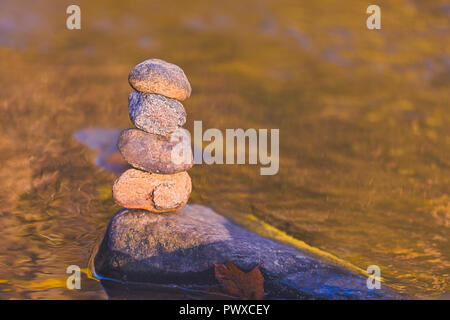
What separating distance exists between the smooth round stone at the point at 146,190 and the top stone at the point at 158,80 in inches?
37.6

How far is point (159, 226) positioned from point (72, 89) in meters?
6.79

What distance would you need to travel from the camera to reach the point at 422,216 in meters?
7.13

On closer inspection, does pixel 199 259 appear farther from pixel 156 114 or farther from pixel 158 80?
pixel 158 80

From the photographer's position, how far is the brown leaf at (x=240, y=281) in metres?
4.73

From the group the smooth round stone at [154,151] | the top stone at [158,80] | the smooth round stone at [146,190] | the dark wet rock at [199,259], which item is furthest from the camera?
the smooth round stone at [146,190]

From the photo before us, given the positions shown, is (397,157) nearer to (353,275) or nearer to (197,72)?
(353,275)

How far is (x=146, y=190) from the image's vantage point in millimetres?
5641

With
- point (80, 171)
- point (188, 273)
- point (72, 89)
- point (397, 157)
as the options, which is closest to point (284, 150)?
point (397, 157)

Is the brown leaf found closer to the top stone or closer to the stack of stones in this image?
the stack of stones

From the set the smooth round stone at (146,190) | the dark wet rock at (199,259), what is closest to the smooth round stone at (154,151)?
the smooth round stone at (146,190)

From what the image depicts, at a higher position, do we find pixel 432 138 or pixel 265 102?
pixel 265 102

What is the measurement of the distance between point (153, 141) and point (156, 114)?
12.1 inches

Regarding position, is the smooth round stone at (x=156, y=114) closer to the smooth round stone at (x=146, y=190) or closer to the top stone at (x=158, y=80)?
the top stone at (x=158, y=80)

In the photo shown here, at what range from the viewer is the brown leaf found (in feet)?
15.5
